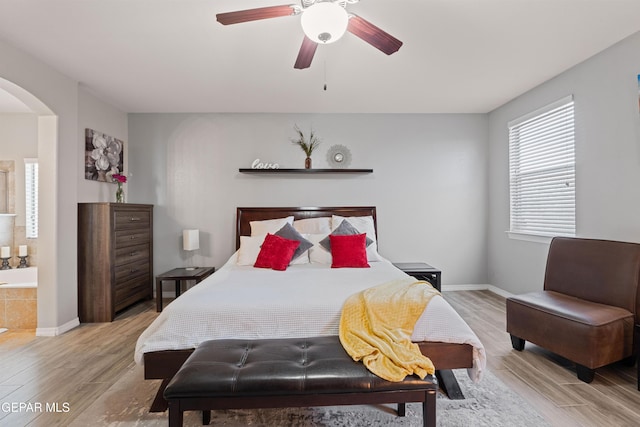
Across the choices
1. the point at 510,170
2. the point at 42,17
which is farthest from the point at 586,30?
the point at 42,17

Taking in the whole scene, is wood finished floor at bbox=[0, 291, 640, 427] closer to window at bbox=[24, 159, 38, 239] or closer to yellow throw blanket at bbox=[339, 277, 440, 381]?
yellow throw blanket at bbox=[339, 277, 440, 381]

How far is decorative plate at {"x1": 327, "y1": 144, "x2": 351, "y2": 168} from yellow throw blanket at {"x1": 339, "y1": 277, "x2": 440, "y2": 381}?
8.20 feet

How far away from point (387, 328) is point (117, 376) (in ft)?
6.87

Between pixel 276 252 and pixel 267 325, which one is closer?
pixel 267 325

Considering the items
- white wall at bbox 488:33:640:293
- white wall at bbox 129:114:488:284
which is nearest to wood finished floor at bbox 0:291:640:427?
white wall at bbox 488:33:640:293

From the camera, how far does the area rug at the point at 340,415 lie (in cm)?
187

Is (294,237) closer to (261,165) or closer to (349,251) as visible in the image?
(349,251)

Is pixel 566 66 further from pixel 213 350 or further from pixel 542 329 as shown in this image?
pixel 213 350

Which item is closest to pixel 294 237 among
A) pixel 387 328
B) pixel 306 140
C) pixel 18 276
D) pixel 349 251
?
pixel 349 251

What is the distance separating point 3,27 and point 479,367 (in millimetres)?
4260

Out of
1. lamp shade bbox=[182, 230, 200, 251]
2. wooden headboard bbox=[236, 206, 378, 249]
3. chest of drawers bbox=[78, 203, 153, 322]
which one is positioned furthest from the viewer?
wooden headboard bbox=[236, 206, 378, 249]

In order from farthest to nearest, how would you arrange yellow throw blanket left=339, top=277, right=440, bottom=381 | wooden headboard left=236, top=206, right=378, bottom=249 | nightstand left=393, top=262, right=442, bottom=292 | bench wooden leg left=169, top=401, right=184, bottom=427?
wooden headboard left=236, top=206, right=378, bottom=249
nightstand left=393, top=262, right=442, bottom=292
yellow throw blanket left=339, top=277, right=440, bottom=381
bench wooden leg left=169, top=401, right=184, bottom=427

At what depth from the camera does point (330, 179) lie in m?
4.62

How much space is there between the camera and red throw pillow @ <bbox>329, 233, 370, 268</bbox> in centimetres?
337
